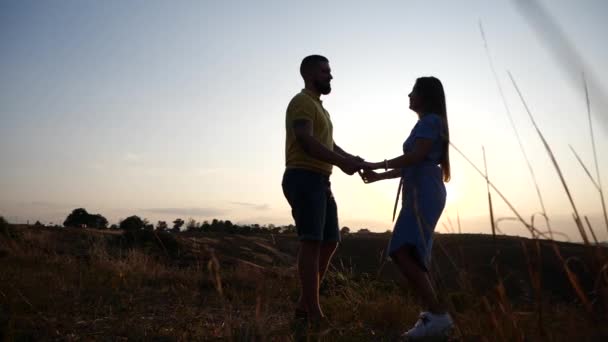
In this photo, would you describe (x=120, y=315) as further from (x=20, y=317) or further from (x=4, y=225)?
(x=4, y=225)

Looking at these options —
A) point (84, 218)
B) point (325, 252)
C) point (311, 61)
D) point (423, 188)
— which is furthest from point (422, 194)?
point (84, 218)

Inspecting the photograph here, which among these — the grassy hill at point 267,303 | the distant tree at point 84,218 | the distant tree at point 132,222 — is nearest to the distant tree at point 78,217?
the distant tree at point 84,218

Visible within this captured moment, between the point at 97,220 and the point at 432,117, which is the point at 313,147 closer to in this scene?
the point at 432,117

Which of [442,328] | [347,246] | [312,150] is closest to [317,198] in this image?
[312,150]

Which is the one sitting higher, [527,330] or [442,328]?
[527,330]

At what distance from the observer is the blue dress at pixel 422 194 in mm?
3156

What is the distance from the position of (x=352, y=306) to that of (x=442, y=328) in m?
1.42

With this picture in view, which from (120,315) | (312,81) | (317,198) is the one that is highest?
(312,81)

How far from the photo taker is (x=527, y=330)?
185 centimetres

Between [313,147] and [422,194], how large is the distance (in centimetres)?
83

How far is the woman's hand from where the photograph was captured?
376 cm

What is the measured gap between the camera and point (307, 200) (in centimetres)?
356

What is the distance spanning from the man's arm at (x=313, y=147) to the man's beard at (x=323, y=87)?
1.35 feet

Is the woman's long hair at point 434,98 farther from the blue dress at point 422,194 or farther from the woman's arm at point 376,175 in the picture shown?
the woman's arm at point 376,175
